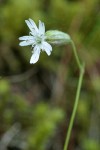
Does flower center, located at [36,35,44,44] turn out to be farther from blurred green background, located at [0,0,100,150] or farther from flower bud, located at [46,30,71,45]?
blurred green background, located at [0,0,100,150]

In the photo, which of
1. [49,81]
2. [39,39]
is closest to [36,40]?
[39,39]

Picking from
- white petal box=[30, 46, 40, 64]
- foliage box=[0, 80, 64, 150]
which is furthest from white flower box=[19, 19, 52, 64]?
foliage box=[0, 80, 64, 150]

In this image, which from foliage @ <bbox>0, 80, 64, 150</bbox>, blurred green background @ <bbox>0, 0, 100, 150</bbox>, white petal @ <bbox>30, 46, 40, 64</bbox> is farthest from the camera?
blurred green background @ <bbox>0, 0, 100, 150</bbox>

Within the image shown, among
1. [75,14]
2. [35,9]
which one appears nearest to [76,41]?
[75,14]

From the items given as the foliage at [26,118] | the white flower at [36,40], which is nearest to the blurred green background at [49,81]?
the foliage at [26,118]

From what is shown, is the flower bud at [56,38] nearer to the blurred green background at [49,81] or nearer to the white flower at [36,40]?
the white flower at [36,40]
